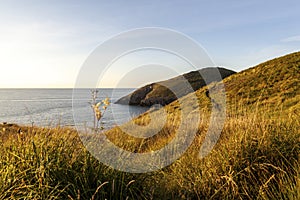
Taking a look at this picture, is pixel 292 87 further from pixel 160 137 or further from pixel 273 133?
pixel 273 133

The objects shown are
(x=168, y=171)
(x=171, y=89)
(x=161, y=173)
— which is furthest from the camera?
(x=171, y=89)

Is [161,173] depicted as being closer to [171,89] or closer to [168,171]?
[168,171]

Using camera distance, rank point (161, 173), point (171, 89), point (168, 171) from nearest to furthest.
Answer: point (161, 173) < point (168, 171) < point (171, 89)

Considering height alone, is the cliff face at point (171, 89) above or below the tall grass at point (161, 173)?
above

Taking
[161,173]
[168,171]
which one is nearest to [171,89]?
[168,171]

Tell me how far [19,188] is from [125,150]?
1903 mm

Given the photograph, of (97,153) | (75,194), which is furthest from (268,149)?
(75,194)

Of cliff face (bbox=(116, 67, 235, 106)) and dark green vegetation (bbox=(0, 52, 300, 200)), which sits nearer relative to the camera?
dark green vegetation (bbox=(0, 52, 300, 200))

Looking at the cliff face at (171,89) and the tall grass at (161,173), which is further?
the cliff face at (171,89)

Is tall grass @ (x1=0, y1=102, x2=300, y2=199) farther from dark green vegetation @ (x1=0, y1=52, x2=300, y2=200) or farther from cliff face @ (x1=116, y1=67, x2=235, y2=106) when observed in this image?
cliff face @ (x1=116, y1=67, x2=235, y2=106)

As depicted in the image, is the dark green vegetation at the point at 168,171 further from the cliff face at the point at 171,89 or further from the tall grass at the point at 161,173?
the cliff face at the point at 171,89

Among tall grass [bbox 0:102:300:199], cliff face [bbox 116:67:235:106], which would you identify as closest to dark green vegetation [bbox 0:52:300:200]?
tall grass [bbox 0:102:300:199]

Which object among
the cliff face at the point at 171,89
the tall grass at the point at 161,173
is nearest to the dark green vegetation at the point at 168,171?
the tall grass at the point at 161,173

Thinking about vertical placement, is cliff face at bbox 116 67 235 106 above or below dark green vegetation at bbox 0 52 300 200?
above
